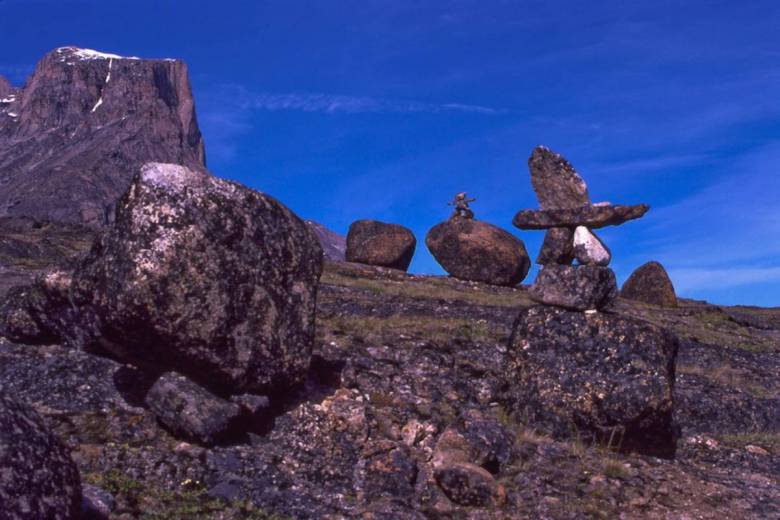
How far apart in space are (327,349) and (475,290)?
28660 millimetres

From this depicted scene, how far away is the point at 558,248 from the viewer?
709 inches

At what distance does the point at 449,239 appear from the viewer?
5334 cm

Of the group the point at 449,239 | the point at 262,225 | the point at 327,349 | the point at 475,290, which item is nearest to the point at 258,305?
the point at 262,225

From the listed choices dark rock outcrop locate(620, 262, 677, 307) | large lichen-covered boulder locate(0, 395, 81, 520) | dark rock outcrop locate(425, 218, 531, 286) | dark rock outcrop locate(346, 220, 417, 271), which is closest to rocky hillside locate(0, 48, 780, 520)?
large lichen-covered boulder locate(0, 395, 81, 520)

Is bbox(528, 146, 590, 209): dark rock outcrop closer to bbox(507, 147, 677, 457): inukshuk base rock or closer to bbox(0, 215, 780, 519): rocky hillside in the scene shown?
bbox(507, 147, 677, 457): inukshuk base rock

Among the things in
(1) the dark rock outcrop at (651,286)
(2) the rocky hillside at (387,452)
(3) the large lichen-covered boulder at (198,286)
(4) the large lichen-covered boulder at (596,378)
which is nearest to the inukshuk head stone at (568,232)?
(4) the large lichen-covered boulder at (596,378)

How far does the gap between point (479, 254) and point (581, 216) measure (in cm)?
3475

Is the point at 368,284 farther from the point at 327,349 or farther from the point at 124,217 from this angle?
the point at 124,217

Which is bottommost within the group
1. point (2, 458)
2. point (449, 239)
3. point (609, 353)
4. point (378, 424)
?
point (2, 458)

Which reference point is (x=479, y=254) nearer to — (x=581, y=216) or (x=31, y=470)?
(x=581, y=216)

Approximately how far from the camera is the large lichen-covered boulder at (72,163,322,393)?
44.5ft

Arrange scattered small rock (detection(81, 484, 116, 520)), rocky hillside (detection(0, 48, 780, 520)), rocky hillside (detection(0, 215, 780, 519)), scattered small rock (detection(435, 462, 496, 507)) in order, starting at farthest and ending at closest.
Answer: scattered small rock (detection(435, 462, 496, 507)) < rocky hillside (detection(0, 48, 780, 520)) < rocky hillside (detection(0, 215, 780, 519)) < scattered small rock (detection(81, 484, 116, 520))

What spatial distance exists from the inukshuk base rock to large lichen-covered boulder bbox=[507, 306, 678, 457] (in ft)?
0.07

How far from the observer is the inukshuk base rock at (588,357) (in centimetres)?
1602
